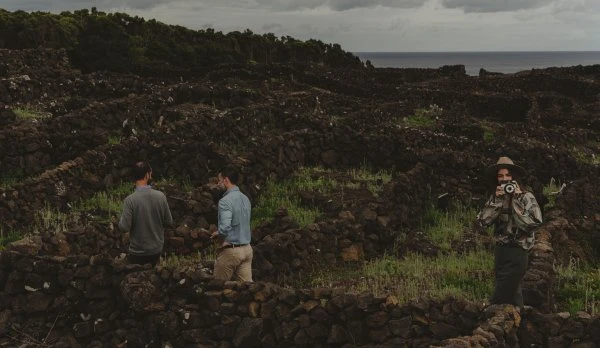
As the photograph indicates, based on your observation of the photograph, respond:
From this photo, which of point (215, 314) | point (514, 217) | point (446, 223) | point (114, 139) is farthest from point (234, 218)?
point (114, 139)

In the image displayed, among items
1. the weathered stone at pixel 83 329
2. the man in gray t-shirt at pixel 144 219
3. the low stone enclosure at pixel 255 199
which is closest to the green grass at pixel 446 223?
the low stone enclosure at pixel 255 199

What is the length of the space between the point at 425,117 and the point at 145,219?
2398 centimetres

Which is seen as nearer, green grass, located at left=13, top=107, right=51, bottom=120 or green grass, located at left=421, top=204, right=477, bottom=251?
green grass, located at left=421, top=204, right=477, bottom=251

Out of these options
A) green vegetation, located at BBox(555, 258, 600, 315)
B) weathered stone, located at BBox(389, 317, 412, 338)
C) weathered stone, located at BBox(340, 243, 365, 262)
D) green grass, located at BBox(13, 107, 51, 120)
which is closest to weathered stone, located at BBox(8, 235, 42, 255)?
weathered stone, located at BBox(340, 243, 365, 262)

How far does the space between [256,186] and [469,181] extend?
6.31 metres

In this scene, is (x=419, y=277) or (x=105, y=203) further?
(x=105, y=203)

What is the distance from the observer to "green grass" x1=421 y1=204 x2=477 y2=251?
15.2 m

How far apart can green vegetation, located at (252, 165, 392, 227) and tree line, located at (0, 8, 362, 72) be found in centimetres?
2862

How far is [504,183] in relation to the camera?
8688 mm

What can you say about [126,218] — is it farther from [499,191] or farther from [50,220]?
[50,220]

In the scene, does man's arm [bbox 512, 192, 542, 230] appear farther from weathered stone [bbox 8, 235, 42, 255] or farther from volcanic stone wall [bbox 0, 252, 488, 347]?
weathered stone [bbox 8, 235, 42, 255]

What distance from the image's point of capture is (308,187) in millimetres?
18609

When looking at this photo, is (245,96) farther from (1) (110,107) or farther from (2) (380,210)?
(2) (380,210)

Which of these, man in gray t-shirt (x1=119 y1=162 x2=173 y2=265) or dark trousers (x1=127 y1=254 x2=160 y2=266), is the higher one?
man in gray t-shirt (x1=119 y1=162 x2=173 y2=265)
